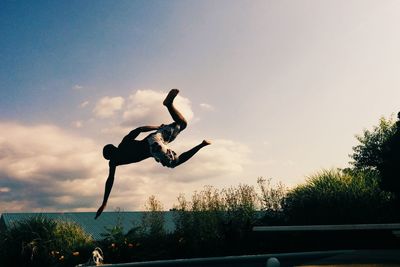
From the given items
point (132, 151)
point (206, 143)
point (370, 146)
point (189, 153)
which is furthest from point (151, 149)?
point (370, 146)

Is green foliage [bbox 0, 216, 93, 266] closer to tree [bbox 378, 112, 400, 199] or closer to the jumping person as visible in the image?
the jumping person

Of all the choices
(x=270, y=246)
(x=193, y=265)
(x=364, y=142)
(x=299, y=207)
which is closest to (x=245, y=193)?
(x=299, y=207)

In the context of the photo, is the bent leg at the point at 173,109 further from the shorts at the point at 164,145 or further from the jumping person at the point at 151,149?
the shorts at the point at 164,145

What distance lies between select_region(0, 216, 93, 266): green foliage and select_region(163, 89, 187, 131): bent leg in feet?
23.4

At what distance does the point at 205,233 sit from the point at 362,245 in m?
5.58

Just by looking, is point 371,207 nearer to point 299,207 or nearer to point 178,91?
point 299,207

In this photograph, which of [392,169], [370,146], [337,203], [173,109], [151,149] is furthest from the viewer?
[370,146]

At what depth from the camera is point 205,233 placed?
1435 cm

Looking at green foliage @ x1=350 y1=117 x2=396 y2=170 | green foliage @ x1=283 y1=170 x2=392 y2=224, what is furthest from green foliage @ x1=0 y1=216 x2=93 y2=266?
green foliage @ x1=350 y1=117 x2=396 y2=170

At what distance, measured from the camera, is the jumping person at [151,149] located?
10805 millimetres

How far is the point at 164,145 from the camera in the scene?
10977mm

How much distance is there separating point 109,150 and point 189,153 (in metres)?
2.39

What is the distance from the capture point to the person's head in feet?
36.1

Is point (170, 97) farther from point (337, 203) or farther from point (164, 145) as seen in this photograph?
point (337, 203)
